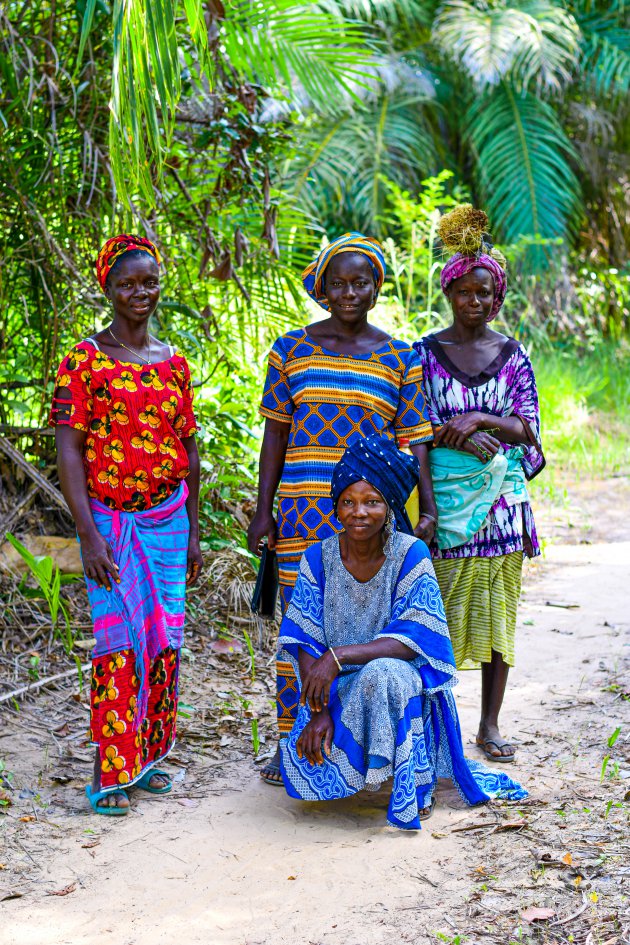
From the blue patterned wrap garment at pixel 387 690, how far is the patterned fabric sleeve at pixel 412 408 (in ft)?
1.28

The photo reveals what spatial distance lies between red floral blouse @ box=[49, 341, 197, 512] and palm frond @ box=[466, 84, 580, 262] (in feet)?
26.8

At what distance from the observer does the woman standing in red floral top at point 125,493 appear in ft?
10.6

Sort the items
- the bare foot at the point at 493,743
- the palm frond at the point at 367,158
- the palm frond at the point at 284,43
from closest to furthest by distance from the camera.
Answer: the bare foot at the point at 493,743 → the palm frond at the point at 284,43 → the palm frond at the point at 367,158

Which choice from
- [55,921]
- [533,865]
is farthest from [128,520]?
[533,865]

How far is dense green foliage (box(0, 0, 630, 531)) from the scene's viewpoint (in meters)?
4.47

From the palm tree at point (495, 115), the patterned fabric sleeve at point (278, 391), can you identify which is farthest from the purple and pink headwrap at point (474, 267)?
the palm tree at point (495, 115)

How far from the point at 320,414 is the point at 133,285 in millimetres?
738

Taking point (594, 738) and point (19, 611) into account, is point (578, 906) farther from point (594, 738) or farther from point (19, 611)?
point (19, 611)

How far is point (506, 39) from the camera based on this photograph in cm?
995

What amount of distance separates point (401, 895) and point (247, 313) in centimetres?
372

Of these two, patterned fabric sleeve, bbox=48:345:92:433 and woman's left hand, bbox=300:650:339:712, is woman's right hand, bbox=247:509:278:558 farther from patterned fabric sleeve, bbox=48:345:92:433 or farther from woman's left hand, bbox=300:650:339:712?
patterned fabric sleeve, bbox=48:345:92:433

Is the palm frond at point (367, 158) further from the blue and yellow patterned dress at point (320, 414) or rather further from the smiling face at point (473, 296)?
the blue and yellow patterned dress at point (320, 414)

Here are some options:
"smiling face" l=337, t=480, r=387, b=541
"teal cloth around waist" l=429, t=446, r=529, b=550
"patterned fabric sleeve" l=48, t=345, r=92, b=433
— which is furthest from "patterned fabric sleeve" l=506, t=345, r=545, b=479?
"patterned fabric sleeve" l=48, t=345, r=92, b=433

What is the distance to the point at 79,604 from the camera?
489 centimetres
